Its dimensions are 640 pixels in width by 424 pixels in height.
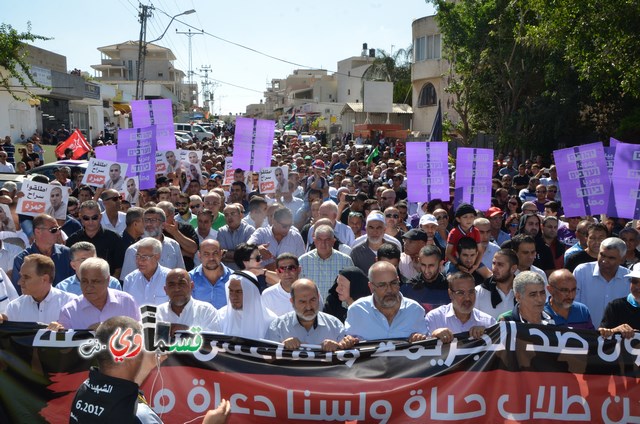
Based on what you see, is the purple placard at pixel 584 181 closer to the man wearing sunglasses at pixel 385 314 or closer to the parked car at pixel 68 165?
the man wearing sunglasses at pixel 385 314

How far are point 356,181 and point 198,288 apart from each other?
285 inches

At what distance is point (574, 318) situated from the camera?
5.68 meters

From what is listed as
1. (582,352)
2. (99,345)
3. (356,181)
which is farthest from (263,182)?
(99,345)

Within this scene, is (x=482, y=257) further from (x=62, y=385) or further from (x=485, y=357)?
(x=62, y=385)

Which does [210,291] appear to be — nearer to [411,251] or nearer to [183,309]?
[183,309]

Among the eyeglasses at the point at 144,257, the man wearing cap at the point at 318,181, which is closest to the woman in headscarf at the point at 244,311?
the eyeglasses at the point at 144,257

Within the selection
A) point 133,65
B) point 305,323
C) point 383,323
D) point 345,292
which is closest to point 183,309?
point 305,323

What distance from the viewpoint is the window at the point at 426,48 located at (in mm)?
41250

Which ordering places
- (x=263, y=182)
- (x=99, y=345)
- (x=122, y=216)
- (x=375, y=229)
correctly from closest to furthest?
1. (x=99, y=345)
2. (x=375, y=229)
3. (x=122, y=216)
4. (x=263, y=182)

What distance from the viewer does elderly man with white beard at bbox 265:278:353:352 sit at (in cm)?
536

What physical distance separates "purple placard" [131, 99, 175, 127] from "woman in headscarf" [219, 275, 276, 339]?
8352 millimetres

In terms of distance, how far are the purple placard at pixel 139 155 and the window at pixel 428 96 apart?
31857 mm

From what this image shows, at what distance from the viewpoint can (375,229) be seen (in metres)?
7.86

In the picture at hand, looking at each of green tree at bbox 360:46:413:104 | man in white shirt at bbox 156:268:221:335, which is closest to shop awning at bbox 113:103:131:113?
green tree at bbox 360:46:413:104
